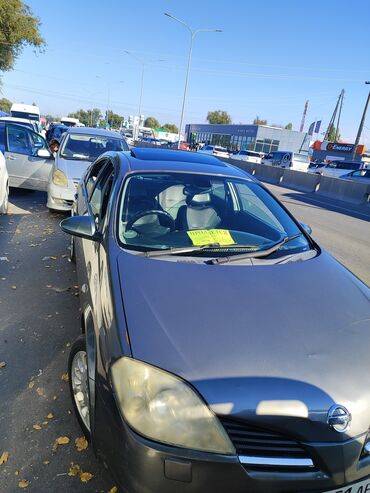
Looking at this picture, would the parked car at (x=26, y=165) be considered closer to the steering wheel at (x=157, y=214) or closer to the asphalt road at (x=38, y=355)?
the asphalt road at (x=38, y=355)

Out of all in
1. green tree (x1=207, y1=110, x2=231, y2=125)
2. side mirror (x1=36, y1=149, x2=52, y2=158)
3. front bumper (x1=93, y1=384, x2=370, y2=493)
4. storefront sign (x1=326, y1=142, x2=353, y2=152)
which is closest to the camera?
front bumper (x1=93, y1=384, x2=370, y2=493)

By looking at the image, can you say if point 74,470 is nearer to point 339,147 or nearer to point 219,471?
point 219,471

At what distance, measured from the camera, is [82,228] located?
293cm

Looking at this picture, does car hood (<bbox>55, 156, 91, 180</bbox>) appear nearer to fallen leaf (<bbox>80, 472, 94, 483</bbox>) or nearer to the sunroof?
the sunroof

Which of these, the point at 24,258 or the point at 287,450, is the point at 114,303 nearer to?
the point at 287,450

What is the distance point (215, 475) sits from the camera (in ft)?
5.10

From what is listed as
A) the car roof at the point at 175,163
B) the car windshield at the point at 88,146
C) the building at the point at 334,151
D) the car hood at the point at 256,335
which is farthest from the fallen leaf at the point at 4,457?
the building at the point at 334,151

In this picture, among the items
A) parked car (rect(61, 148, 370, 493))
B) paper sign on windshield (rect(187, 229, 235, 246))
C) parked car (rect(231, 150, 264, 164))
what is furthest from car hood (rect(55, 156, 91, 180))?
parked car (rect(231, 150, 264, 164))

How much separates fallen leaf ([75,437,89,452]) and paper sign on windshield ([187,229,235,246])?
1.39m

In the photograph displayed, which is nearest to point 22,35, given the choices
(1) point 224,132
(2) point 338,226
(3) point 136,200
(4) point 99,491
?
(2) point 338,226

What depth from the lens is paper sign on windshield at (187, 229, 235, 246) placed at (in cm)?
282

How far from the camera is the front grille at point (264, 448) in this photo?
1576 millimetres

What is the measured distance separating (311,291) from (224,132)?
7418 cm

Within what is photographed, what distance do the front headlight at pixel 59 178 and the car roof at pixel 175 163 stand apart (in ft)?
11.7
